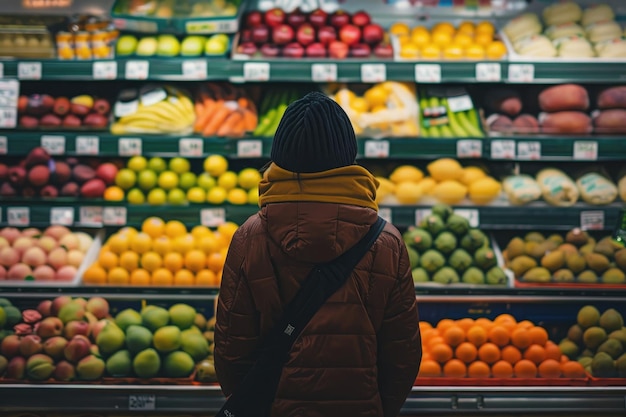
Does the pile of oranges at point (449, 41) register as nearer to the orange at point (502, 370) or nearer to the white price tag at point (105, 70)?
the white price tag at point (105, 70)

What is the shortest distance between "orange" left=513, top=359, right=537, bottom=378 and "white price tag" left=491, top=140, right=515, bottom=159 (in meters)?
1.38

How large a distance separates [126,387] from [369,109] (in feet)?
7.65

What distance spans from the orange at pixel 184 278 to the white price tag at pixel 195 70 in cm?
119

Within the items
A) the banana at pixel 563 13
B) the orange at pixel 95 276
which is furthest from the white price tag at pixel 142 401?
the banana at pixel 563 13

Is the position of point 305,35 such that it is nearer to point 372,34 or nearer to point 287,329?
point 372,34

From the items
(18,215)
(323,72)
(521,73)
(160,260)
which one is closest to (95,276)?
(160,260)

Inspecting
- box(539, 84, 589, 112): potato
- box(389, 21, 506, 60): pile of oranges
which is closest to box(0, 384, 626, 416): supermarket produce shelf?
box(539, 84, 589, 112): potato

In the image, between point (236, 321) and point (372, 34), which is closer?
point (236, 321)

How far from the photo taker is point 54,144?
4.53 m

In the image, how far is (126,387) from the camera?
3461mm

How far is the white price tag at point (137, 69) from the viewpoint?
440cm

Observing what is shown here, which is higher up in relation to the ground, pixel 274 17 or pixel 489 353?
pixel 274 17

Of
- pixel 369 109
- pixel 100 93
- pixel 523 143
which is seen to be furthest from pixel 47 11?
pixel 523 143

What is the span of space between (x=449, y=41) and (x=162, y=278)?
2.39 metres
